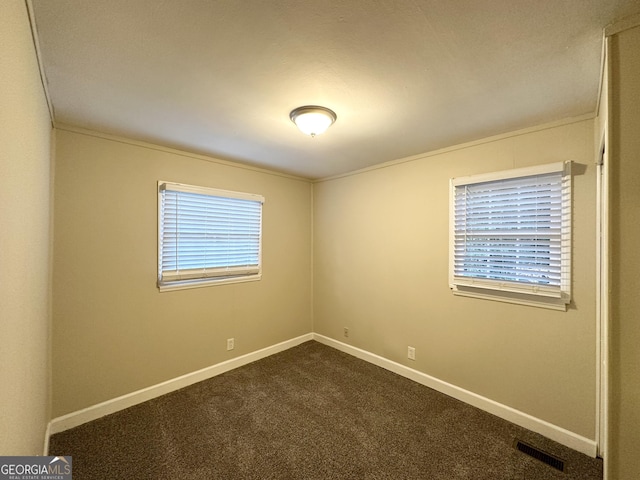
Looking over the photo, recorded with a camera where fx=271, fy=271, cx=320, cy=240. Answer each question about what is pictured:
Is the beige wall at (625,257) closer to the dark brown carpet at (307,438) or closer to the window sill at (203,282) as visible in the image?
the dark brown carpet at (307,438)

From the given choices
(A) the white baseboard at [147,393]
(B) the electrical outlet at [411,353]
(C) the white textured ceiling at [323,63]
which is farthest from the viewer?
(B) the electrical outlet at [411,353]

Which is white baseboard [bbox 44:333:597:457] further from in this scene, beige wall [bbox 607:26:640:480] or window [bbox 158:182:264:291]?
beige wall [bbox 607:26:640:480]

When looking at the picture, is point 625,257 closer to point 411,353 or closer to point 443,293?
point 443,293

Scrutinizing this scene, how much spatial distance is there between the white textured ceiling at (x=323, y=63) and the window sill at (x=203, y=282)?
1.46 meters

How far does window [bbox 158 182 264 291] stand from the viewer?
2.73 metres

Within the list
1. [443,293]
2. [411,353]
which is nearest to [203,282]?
[411,353]

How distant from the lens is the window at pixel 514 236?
207 centimetres

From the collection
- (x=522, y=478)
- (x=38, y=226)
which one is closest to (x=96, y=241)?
(x=38, y=226)

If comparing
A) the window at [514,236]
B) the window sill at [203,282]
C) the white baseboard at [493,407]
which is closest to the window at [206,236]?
the window sill at [203,282]

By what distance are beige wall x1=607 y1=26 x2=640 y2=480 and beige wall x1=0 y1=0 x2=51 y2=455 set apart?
7.31ft

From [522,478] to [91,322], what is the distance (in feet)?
11.1

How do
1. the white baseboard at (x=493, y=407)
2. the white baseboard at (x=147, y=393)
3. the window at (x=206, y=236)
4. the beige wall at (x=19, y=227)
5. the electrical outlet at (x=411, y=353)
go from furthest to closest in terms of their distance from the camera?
the electrical outlet at (x=411, y=353) → the window at (x=206, y=236) → the white baseboard at (x=147, y=393) → the white baseboard at (x=493, y=407) → the beige wall at (x=19, y=227)

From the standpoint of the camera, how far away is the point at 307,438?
82.2 inches

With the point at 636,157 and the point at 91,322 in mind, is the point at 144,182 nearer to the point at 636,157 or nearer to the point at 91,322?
the point at 91,322
